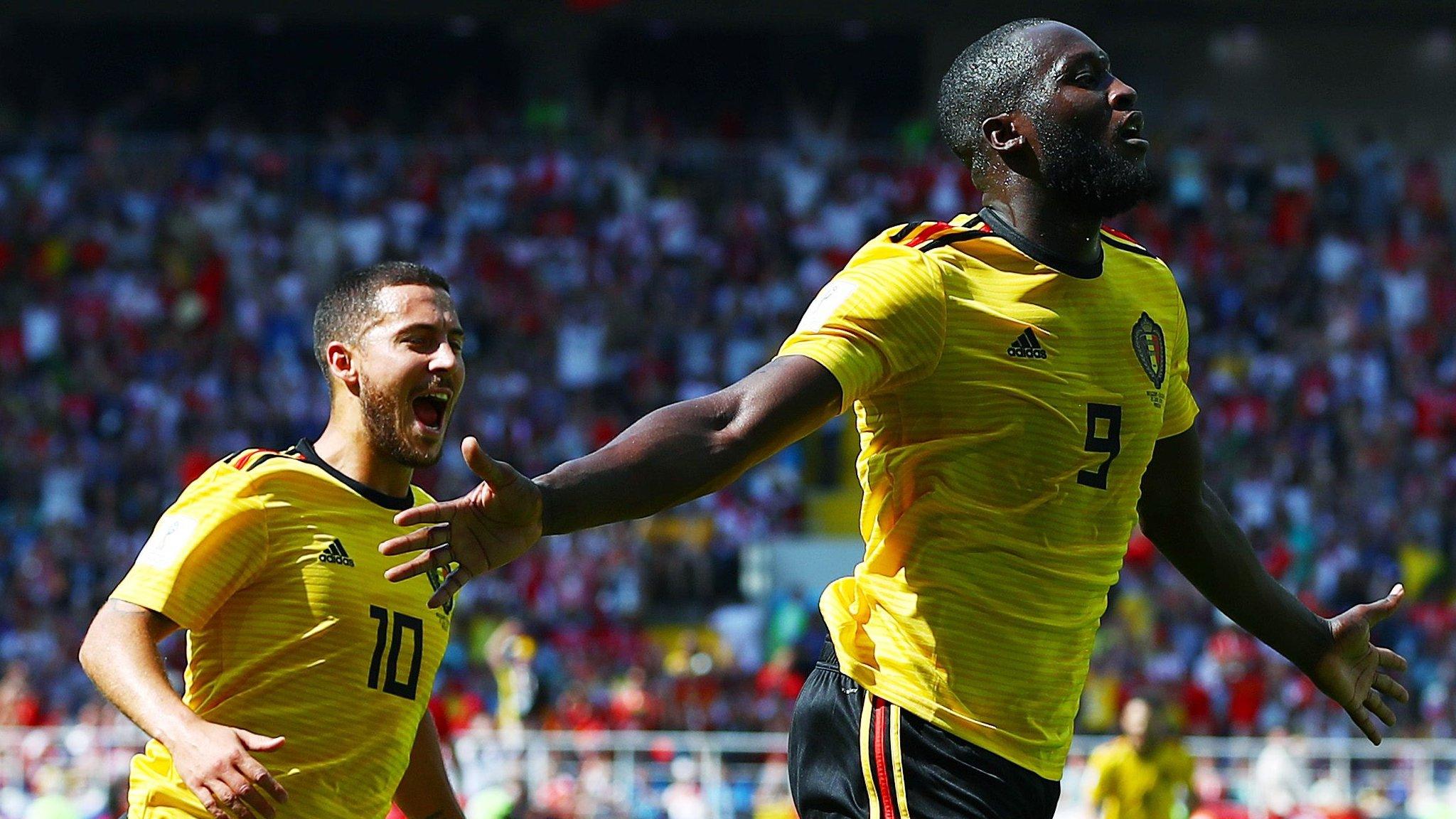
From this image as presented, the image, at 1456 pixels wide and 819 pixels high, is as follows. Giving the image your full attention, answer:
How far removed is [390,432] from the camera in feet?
16.0

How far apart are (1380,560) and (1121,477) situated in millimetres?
17038

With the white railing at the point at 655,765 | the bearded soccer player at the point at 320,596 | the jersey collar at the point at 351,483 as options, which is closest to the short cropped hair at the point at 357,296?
the bearded soccer player at the point at 320,596

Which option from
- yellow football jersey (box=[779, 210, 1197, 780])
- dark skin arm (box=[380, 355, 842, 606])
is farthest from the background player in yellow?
dark skin arm (box=[380, 355, 842, 606])

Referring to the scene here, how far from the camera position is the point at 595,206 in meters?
24.8

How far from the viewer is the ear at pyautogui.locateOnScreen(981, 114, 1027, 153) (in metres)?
4.02

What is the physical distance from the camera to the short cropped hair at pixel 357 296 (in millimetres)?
4988

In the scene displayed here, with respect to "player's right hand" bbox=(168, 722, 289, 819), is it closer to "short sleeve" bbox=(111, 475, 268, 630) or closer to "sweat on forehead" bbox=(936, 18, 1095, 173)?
"short sleeve" bbox=(111, 475, 268, 630)

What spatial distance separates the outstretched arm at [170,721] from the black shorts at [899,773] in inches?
43.1

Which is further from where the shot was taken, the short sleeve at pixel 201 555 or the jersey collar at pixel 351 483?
the jersey collar at pixel 351 483

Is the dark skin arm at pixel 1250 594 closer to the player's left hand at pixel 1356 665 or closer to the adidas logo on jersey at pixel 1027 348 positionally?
the player's left hand at pixel 1356 665

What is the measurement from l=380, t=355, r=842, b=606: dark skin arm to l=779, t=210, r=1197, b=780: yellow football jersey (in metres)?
0.26

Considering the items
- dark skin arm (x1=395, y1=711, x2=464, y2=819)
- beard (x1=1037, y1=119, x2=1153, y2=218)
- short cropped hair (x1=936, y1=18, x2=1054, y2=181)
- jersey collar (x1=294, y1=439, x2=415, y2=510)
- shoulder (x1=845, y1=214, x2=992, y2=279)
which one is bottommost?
dark skin arm (x1=395, y1=711, x2=464, y2=819)

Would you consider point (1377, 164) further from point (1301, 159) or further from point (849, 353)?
point (849, 353)

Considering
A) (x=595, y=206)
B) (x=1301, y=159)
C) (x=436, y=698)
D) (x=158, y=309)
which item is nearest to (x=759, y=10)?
(x=595, y=206)
